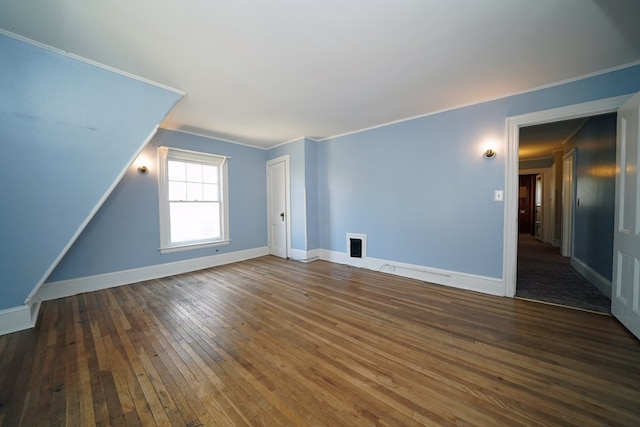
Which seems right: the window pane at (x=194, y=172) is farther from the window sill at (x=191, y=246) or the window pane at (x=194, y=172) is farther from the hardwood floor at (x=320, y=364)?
the hardwood floor at (x=320, y=364)

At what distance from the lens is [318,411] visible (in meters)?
1.30

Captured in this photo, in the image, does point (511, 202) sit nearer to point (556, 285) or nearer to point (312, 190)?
point (556, 285)

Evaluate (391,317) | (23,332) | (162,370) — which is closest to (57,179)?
(23,332)

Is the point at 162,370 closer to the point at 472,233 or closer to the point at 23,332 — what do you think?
the point at 23,332

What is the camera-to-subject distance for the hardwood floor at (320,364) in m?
1.30

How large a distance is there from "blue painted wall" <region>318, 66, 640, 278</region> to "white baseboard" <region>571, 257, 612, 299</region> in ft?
4.32

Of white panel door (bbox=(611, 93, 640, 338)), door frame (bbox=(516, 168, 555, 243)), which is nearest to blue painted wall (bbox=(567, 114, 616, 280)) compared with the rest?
white panel door (bbox=(611, 93, 640, 338))

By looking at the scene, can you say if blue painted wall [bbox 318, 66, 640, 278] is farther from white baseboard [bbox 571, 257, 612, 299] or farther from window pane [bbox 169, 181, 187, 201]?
window pane [bbox 169, 181, 187, 201]

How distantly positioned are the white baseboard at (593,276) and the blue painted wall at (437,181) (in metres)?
1.32

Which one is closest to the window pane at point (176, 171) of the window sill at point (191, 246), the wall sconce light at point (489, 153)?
the window sill at point (191, 246)

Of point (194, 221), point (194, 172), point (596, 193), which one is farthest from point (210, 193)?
point (596, 193)

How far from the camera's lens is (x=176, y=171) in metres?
4.09

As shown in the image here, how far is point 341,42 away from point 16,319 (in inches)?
159

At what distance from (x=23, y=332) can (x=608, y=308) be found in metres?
6.06
